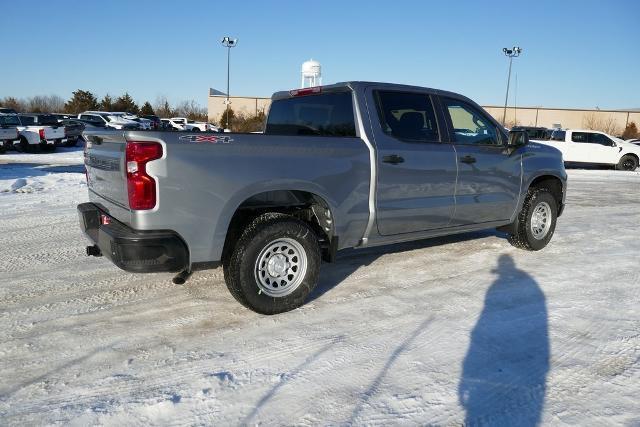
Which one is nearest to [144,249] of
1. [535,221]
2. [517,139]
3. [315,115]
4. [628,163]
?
[315,115]

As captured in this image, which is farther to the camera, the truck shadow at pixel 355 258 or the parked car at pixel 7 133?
the parked car at pixel 7 133

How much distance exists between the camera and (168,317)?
3.94 meters

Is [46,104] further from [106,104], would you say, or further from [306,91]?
[306,91]

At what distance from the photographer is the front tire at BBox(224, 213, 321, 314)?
3812 mm

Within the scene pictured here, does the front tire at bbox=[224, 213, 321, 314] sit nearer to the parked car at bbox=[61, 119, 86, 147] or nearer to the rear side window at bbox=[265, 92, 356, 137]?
the rear side window at bbox=[265, 92, 356, 137]

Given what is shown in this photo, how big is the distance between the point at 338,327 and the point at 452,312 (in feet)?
3.42

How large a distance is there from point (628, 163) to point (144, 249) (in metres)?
24.2

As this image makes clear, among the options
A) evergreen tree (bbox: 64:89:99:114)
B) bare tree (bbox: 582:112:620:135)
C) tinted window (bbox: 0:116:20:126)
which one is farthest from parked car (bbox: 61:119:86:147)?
bare tree (bbox: 582:112:620:135)

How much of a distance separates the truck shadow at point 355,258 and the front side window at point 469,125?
5.28 feet

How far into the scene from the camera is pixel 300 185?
398 cm

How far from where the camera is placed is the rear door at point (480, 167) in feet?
17.0

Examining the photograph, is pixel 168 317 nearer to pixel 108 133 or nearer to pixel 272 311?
pixel 272 311

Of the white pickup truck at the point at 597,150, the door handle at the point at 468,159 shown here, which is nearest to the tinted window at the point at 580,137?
the white pickup truck at the point at 597,150

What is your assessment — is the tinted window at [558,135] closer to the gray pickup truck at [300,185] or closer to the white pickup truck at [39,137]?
the gray pickup truck at [300,185]
